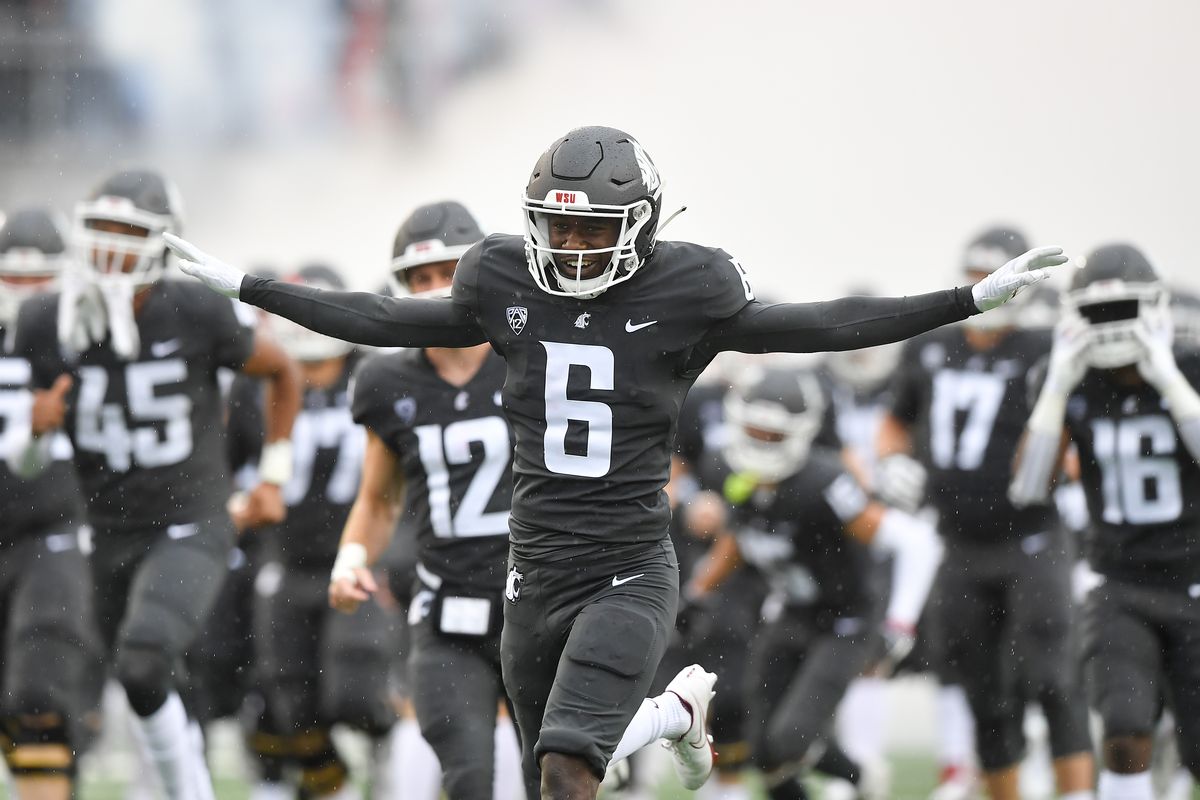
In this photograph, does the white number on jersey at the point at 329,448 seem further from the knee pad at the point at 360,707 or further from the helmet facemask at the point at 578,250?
the helmet facemask at the point at 578,250

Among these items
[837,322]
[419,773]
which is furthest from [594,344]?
[419,773]

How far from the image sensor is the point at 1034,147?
52.4ft

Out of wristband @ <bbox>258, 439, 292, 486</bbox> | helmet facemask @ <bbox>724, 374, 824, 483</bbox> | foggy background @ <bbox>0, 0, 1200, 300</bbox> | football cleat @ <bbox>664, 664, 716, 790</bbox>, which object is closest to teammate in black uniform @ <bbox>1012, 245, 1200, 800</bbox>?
helmet facemask @ <bbox>724, 374, 824, 483</bbox>

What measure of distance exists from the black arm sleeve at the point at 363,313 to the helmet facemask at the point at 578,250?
0.28 metres

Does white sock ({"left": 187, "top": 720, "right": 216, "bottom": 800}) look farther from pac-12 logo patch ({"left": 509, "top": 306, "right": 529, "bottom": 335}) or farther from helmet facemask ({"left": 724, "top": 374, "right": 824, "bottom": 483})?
helmet facemask ({"left": 724, "top": 374, "right": 824, "bottom": 483})


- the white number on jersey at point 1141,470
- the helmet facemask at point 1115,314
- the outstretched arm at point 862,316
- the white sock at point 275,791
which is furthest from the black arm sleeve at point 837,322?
the white sock at point 275,791

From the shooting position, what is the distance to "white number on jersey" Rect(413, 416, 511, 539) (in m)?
5.52

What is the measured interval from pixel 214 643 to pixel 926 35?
9.90 meters

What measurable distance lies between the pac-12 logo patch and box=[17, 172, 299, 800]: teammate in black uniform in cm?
200

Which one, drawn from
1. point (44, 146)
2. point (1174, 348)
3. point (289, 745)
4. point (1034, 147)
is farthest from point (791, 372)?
point (44, 146)

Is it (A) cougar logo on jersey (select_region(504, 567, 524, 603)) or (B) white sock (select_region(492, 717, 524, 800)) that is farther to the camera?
(B) white sock (select_region(492, 717, 524, 800))

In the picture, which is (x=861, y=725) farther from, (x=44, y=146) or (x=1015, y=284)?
(x=44, y=146)

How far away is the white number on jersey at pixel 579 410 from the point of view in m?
4.59

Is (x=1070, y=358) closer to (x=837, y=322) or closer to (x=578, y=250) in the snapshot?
(x=837, y=322)
